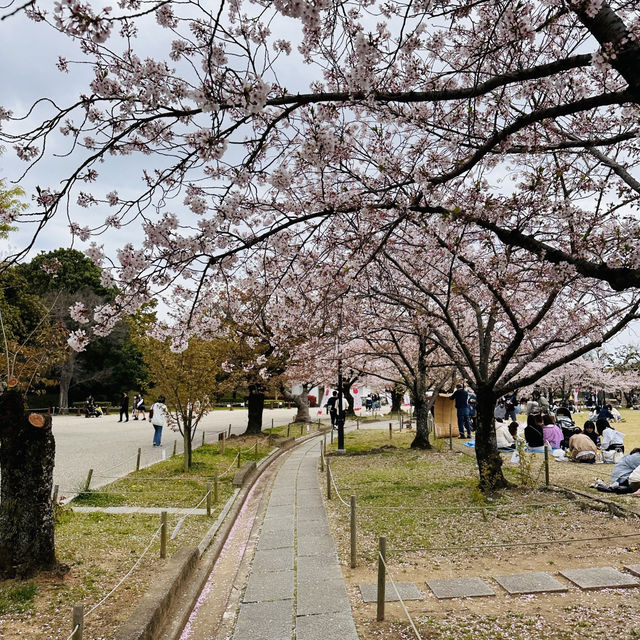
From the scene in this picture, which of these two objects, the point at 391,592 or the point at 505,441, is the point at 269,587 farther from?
the point at 505,441

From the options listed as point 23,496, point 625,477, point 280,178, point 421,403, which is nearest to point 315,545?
point 23,496

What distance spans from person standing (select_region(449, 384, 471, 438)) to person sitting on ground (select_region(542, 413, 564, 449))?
3.82 metres

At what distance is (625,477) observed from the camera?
28.7 feet

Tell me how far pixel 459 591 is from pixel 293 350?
532 inches

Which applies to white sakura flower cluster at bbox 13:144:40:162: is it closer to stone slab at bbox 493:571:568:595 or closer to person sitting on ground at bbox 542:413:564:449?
stone slab at bbox 493:571:568:595

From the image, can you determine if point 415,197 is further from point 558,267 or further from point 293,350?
point 293,350

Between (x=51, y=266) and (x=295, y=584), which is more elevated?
(x=51, y=266)

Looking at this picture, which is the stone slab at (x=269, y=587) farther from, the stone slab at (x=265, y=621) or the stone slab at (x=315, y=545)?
the stone slab at (x=315, y=545)

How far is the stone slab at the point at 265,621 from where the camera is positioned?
4.30 m

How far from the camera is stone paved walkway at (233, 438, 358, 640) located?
4.35 m

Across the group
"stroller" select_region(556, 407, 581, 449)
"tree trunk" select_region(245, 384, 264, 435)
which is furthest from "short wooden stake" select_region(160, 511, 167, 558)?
"tree trunk" select_region(245, 384, 264, 435)

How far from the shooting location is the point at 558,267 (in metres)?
5.55

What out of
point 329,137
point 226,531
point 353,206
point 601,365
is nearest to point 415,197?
point 353,206

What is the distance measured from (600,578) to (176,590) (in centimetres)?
415
